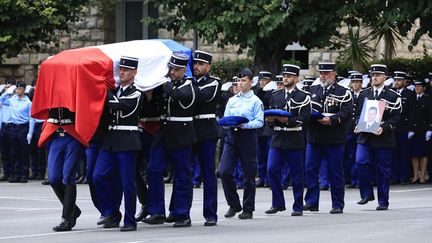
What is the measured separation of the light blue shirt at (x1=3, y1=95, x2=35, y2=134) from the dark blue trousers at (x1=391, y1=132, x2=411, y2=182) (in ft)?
24.1

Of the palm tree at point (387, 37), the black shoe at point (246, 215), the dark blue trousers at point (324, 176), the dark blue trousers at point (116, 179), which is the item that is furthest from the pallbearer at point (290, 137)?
the palm tree at point (387, 37)

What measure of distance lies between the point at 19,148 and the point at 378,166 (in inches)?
416

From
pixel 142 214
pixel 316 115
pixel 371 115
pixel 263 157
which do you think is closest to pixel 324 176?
pixel 263 157

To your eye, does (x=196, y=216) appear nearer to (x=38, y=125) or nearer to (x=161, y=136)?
(x=161, y=136)

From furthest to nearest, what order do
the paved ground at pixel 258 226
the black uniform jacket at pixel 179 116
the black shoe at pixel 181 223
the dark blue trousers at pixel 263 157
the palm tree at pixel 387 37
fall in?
1. the palm tree at pixel 387 37
2. the dark blue trousers at pixel 263 157
3. the black shoe at pixel 181 223
4. the black uniform jacket at pixel 179 116
5. the paved ground at pixel 258 226

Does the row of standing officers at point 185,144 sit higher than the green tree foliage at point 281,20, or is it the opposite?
the green tree foliage at point 281,20

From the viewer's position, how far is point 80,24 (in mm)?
35719

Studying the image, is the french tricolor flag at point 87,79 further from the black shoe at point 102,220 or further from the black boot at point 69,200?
the black shoe at point 102,220

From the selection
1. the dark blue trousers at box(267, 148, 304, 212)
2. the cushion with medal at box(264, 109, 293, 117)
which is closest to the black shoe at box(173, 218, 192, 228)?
the dark blue trousers at box(267, 148, 304, 212)

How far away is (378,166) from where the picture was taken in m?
19.8

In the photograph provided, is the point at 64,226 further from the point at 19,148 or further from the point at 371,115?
the point at 19,148

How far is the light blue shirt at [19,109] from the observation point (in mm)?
27953

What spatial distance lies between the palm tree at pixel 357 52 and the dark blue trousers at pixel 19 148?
23.4 feet

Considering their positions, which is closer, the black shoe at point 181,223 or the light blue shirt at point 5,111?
the black shoe at point 181,223
